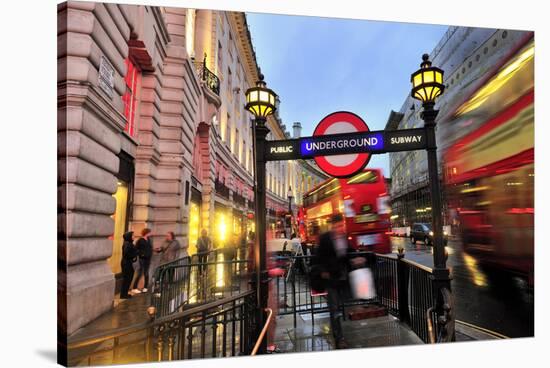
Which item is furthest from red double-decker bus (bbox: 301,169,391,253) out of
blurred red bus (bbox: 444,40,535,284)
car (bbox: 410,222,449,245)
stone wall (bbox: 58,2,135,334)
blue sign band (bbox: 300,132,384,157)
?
car (bbox: 410,222,449,245)

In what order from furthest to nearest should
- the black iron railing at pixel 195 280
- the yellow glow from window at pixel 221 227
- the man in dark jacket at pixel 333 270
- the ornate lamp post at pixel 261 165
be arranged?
the yellow glow from window at pixel 221 227 → the black iron railing at pixel 195 280 → the man in dark jacket at pixel 333 270 → the ornate lamp post at pixel 261 165

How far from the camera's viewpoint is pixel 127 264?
5262 mm

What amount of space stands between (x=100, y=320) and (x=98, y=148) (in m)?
2.36

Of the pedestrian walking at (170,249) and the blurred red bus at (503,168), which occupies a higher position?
the blurred red bus at (503,168)

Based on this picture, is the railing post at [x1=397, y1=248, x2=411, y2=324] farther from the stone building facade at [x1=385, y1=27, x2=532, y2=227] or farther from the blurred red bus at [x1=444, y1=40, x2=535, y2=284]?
the stone building facade at [x1=385, y1=27, x2=532, y2=227]

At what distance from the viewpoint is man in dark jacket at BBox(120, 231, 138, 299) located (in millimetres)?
5216

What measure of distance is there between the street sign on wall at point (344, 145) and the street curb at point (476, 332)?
3.03 meters

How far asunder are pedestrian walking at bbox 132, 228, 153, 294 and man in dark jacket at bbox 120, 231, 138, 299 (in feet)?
0.33

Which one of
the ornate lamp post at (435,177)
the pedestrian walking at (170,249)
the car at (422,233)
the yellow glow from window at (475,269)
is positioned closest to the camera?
the ornate lamp post at (435,177)

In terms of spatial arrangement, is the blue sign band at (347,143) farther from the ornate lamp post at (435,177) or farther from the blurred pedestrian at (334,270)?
the blurred pedestrian at (334,270)

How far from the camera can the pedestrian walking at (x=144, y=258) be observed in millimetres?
5312

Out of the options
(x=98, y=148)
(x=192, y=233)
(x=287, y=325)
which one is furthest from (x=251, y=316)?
(x=192, y=233)

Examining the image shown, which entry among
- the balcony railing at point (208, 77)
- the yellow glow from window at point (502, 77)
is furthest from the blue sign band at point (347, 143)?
the balcony railing at point (208, 77)

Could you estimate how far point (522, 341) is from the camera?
5273mm
